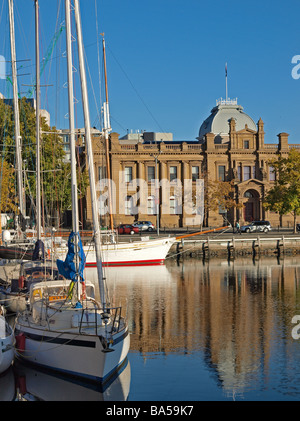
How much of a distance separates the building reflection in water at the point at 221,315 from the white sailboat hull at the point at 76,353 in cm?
374

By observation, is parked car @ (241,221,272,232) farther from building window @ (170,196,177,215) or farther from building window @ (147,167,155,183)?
building window @ (147,167,155,183)

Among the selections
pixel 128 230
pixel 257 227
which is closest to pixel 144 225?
pixel 128 230

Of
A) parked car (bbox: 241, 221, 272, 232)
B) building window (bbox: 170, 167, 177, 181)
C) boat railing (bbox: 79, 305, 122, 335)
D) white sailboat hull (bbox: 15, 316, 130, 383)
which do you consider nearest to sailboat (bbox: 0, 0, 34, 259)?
white sailboat hull (bbox: 15, 316, 130, 383)

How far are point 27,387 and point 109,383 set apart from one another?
112 inches

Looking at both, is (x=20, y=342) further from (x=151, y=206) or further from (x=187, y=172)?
(x=187, y=172)

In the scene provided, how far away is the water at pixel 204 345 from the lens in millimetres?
18938

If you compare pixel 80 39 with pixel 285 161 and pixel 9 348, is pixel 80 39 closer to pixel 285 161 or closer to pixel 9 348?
pixel 9 348

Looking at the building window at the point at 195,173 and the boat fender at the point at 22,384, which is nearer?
the boat fender at the point at 22,384

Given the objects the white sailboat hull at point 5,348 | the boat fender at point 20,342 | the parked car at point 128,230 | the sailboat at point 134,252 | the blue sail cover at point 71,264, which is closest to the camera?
the white sailboat hull at point 5,348

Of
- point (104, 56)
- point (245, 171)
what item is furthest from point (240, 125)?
point (104, 56)

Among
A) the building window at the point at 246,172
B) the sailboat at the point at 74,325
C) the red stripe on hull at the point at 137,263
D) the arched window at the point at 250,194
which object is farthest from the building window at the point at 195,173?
the sailboat at the point at 74,325

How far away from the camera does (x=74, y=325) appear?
1941cm

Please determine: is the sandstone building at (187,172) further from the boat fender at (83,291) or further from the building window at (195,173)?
the boat fender at (83,291)

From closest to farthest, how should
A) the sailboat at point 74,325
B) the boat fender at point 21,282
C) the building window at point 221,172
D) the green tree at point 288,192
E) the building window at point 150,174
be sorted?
the sailboat at point 74,325 → the boat fender at point 21,282 → the green tree at point 288,192 → the building window at point 150,174 → the building window at point 221,172
